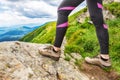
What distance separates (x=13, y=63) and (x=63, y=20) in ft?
7.54

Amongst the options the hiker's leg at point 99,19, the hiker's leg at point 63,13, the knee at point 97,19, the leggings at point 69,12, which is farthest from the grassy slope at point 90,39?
the hiker's leg at point 63,13

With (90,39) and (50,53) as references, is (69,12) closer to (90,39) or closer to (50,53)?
(50,53)

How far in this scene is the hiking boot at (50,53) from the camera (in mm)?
10234

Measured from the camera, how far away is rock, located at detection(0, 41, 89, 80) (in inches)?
363

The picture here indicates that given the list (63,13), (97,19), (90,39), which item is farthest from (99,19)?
(90,39)

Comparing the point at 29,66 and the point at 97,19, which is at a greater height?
the point at 97,19

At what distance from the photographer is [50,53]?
10.3 m

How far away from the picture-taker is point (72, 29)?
17484mm

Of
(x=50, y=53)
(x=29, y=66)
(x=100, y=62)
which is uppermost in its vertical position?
(x=50, y=53)

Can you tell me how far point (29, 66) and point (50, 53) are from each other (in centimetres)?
100

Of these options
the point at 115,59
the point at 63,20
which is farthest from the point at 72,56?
the point at 63,20

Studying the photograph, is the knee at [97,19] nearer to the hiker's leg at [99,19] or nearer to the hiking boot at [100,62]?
the hiker's leg at [99,19]

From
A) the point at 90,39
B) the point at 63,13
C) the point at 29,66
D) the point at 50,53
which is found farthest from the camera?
the point at 90,39

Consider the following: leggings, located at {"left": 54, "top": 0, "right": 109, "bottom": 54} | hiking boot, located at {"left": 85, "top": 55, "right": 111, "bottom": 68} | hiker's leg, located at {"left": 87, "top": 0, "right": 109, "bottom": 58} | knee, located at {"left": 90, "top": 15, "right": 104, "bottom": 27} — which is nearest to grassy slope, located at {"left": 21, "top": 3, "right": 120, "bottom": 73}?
hiking boot, located at {"left": 85, "top": 55, "right": 111, "bottom": 68}
